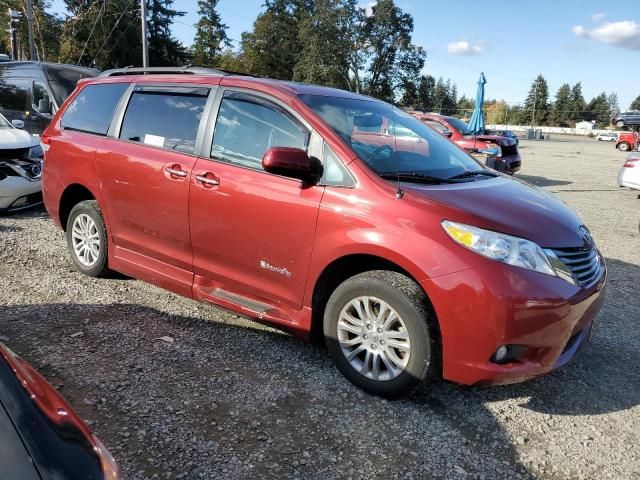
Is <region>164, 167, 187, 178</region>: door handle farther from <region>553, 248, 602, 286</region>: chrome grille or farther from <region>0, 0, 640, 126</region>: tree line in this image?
<region>0, 0, 640, 126</region>: tree line

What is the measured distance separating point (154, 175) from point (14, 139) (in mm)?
4479

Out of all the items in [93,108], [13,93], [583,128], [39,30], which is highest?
[39,30]

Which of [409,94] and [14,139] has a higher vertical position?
[409,94]

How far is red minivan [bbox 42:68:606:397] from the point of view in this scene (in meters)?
2.78

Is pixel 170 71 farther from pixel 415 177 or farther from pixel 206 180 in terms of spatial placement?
pixel 415 177

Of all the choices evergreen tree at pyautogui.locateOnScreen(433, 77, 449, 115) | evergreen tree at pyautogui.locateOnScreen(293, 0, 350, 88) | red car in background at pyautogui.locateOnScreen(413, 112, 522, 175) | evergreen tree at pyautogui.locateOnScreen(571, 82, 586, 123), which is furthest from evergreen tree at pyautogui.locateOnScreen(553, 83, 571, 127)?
red car in background at pyautogui.locateOnScreen(413, 112, 522, 175)

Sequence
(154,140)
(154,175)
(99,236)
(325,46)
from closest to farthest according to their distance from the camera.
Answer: (154,175) → (154,140) → (99,236) → (325,46)

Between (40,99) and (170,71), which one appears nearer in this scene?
(170,71)

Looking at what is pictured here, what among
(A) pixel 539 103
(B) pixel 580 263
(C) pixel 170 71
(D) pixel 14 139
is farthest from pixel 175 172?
(A) pixel 539 103

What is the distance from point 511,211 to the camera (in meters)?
3.02

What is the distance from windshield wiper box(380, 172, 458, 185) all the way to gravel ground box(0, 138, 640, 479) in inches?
51.4

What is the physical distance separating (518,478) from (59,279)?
13.4 ft

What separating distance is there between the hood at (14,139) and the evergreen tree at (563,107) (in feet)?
400

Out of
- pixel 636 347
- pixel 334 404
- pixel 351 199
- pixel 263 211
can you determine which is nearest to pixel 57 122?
pixel 263 211
